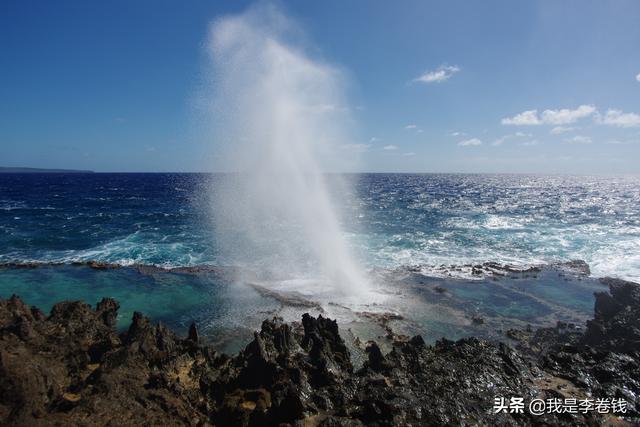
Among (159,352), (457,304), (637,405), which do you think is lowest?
(457,304)

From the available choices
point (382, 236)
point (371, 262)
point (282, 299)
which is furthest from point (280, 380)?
point (382, 236)

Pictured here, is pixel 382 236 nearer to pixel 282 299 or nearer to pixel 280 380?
pixel 282 299

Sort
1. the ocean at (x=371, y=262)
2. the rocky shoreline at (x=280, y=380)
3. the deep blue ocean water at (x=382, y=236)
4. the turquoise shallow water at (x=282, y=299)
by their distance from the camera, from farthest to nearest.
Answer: the deep blue ocean water at (x=382, y=236) < the ocean at (x=371, y=262) < the turquoise shallow water at (x=282, y=299) < the rocky shoreline at (x=280, y=380)

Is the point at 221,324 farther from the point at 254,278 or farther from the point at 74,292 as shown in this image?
the point at 74,292

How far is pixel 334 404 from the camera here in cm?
1103

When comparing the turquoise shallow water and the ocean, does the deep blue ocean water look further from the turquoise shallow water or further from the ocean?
the turquoise shallow water

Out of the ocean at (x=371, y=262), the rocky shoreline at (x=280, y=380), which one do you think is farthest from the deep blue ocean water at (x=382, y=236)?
the rocky shoreline at (x=280, y=380)

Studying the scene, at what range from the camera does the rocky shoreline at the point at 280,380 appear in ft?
31.0

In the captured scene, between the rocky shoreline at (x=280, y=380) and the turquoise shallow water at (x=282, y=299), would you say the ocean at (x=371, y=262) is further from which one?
the rocky shoreline at (x=280, y=380)

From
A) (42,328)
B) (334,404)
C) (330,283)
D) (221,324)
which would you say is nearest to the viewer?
(334,404)

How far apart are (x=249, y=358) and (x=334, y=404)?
13.3ft

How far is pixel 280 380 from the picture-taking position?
1173cm

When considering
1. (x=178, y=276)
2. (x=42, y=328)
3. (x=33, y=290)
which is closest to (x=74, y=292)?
(x=33, y=290)

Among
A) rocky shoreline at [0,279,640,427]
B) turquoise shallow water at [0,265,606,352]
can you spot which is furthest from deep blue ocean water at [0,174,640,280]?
rocky shoreline at [0,279,640,427]
